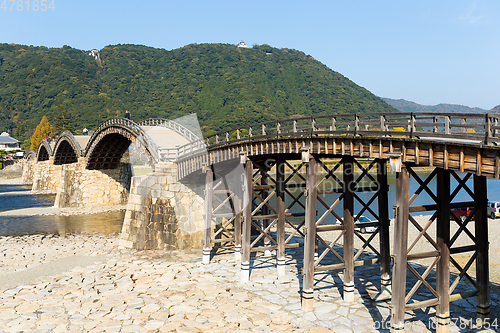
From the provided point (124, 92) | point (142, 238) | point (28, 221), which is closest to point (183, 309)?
point (142, 238)

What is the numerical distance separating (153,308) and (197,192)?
1048 cm

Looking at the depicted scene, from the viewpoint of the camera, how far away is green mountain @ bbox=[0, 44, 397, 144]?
126375 millimetres

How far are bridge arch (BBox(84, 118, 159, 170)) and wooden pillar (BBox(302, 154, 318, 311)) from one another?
21.9m

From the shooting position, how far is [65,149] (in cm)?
6228

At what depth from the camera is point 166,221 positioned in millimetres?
23438

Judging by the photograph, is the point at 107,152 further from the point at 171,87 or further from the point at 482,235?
the point at 171,87

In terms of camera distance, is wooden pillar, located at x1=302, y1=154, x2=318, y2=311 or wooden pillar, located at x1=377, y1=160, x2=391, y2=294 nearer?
wooden pillar, located at x1=302, y1=154, x2=318, y2=311

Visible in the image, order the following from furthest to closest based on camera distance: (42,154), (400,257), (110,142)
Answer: (42,154), (110,142), (400,257)

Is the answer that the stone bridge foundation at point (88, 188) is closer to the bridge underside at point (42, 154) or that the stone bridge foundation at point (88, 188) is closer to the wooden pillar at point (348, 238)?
the bridge underside at point (42, 154)

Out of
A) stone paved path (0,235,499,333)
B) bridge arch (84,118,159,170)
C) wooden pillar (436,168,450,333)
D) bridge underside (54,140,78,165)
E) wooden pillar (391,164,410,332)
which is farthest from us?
bridge underside (54,140,78,165)

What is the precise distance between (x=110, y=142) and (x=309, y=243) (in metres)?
36.7

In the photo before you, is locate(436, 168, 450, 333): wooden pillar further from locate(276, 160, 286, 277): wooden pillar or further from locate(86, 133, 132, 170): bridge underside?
locate(86, 133, 132, 170): bridge underside

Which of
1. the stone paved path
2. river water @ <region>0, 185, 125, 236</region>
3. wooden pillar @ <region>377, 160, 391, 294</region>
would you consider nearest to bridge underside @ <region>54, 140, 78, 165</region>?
river water @ <region>0, 185, 125, 236</region>

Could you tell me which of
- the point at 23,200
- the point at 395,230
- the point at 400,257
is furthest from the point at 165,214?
the point at 23,200
